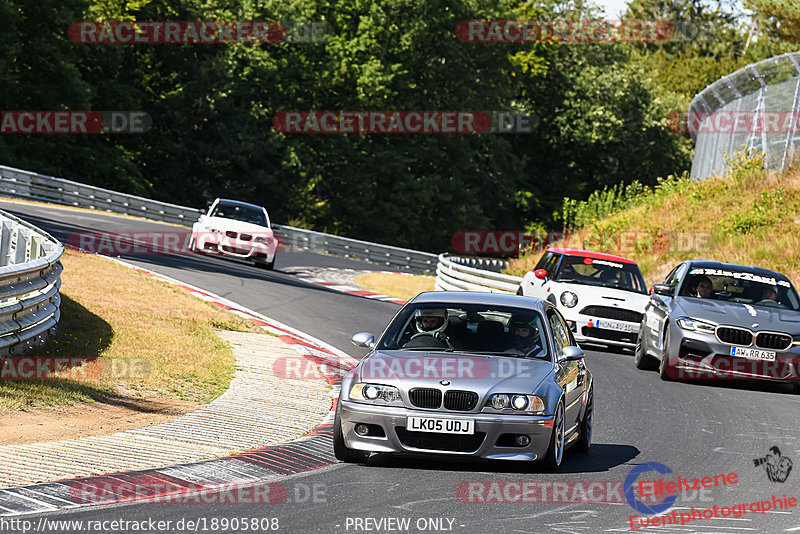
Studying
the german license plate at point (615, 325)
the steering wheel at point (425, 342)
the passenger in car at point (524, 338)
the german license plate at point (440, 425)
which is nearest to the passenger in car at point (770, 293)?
the german license plate at point (615, 325)

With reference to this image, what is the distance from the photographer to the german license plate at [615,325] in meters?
18.7

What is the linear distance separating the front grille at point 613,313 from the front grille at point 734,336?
12.7 ft

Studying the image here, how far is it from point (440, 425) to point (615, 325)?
10.9m

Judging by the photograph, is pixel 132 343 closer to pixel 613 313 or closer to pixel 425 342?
pixel 425 342

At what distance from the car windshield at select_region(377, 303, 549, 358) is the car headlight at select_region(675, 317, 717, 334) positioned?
591 cm

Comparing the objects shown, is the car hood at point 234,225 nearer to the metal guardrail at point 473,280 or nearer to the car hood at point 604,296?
the metal guardrail at point 473,280

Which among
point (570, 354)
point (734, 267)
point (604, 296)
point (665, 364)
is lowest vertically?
point (665, 364)

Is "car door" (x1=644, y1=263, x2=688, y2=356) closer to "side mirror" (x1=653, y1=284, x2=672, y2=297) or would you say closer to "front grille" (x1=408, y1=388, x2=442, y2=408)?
"side mirror" (x1=653, y1=284, x2=672, y2=297)

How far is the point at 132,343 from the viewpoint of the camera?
45.7ft

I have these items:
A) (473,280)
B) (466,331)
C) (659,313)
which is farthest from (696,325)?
(473,280)

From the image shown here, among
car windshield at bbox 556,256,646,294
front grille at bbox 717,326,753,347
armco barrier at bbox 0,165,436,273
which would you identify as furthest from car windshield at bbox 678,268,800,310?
armco barrier at bbox 0,165,436,273

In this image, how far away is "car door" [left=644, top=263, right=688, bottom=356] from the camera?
51.9 feet

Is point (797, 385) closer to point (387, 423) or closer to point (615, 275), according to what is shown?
point (615, 275)

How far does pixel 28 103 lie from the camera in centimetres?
5062
